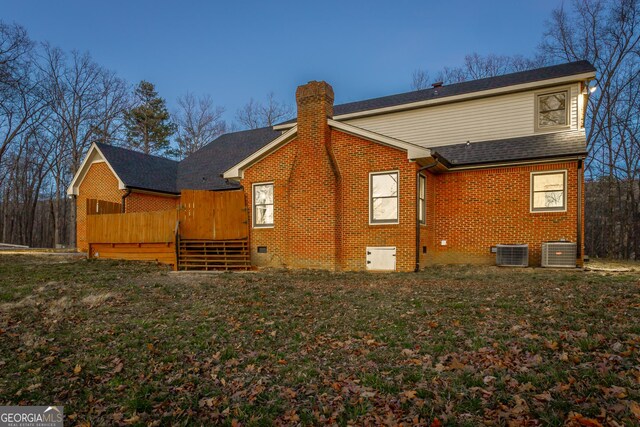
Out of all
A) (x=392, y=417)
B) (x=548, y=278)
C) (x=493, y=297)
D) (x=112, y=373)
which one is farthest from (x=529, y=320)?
(x=112, y=373)

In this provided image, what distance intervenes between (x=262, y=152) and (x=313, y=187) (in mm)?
2460

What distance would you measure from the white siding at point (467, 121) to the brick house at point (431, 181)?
0.13 feet

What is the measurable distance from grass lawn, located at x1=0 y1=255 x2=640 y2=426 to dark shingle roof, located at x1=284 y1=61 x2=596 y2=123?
9.04 meters

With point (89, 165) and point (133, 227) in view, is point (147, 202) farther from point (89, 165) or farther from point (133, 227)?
point (133, 227)

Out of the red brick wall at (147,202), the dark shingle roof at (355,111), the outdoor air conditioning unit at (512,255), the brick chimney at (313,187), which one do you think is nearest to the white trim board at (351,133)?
the brick chimney at (313,187)

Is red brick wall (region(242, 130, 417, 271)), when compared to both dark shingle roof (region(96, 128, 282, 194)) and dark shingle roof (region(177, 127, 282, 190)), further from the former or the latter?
dark shingle roof (region(96, 128, 282, 194))

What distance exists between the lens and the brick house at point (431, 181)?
12.0m


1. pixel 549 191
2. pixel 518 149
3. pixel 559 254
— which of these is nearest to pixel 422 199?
pixel 518 149

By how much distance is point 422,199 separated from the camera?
1264cm

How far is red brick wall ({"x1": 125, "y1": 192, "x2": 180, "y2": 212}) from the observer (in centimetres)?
1891

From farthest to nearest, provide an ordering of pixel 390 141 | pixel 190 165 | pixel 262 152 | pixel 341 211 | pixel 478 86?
pixel 190 165 < pixel 478 86 < pixel 262 152 < pixel 341 211 < pixel 390 141

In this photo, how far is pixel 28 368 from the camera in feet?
14.8

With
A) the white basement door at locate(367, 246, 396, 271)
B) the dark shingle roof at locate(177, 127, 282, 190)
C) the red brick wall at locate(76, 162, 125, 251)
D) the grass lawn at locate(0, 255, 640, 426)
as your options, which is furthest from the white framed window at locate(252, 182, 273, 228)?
the red brick wall at locate(76, 162, 125, 251)

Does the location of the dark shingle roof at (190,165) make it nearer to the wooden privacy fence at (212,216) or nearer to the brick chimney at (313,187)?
the wooden privacy fence at (212,216)
